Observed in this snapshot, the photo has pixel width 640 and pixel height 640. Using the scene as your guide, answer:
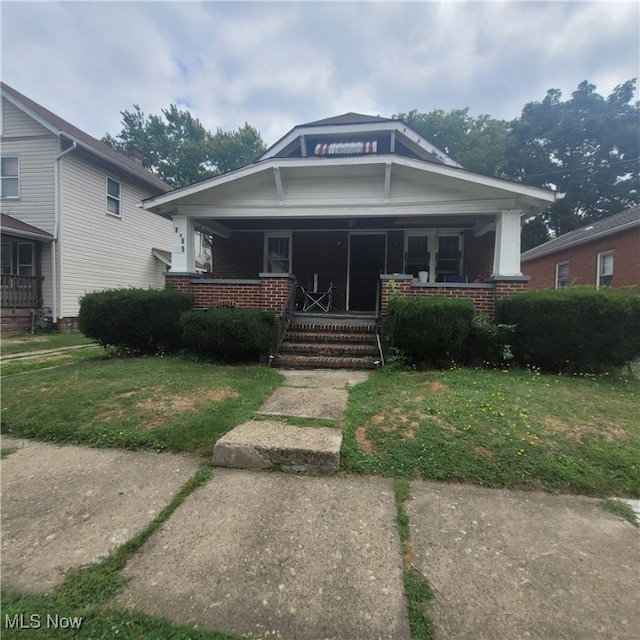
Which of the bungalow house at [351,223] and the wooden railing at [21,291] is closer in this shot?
the bungalow house at [351,223]

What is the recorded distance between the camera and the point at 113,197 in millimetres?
13500

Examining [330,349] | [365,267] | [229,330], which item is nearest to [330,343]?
[330,349]

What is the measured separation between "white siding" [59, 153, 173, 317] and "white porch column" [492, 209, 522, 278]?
12588 mm

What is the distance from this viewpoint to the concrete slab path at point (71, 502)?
192 centimetres

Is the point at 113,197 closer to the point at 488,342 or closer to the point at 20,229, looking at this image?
the point at 20,229

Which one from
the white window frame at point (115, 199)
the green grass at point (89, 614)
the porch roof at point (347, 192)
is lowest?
the green grass at point (89, 614)

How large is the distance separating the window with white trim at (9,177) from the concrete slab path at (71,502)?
11932 millimetres

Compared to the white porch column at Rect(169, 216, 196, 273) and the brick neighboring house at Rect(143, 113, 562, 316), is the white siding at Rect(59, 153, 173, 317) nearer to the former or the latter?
the brick neighboring house at Rect(143, 113, 562, 316)

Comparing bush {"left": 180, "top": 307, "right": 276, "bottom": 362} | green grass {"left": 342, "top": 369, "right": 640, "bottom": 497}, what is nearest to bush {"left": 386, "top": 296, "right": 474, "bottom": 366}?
green grass {"left": 342, "top": 369, "right": 640, "bottom": 497}

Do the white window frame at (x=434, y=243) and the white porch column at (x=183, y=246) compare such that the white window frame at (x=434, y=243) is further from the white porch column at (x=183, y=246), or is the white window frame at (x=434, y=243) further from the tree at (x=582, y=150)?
the tree at (x=582, y=150)

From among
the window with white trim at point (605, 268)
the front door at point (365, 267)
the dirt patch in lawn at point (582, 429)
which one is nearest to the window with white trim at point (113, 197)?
the front door at point (365, 267)

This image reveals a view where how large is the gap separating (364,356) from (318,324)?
3.97 ft

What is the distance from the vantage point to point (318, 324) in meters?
7.04

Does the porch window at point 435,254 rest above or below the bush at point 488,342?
above
